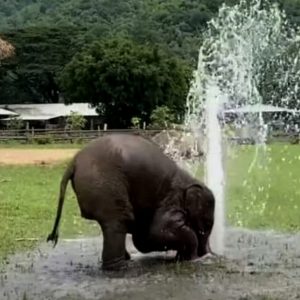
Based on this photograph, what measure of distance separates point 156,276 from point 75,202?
9.16m

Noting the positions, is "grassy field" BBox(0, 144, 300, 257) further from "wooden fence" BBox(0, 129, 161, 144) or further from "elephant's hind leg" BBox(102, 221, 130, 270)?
"wooden fence" BBox(0, 129, 161, 144)

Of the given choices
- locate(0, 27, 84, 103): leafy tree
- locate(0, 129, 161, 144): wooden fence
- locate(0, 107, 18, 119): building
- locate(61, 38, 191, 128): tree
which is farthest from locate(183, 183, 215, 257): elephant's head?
locate(0, 27, 84, 103): leafy tree

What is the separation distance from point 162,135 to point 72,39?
5905cm

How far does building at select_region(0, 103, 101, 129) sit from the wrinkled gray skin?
2404 inches

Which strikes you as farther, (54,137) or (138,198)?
(54,137)

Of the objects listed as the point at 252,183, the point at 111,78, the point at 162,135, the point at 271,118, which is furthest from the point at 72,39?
the point at 252,183

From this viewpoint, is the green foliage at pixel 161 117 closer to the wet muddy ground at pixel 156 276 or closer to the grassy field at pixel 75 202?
the grassy field at pixel 75 202

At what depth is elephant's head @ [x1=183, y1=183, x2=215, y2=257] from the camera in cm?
869

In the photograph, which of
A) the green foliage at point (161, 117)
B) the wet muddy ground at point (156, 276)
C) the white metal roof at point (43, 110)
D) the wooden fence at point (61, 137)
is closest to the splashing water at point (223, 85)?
the wet muddy ground at point (156, 276)

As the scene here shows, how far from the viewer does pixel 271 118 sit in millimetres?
53469

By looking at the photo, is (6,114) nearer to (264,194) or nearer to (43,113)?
(43,113)

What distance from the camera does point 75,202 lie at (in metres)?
17.1

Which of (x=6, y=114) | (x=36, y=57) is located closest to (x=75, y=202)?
(x=6, y=114)

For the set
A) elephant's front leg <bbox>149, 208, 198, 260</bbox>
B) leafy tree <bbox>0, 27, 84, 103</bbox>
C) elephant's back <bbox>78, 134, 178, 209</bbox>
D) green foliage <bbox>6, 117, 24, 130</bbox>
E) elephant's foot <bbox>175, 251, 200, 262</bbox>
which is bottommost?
green foliage <bbox>6, 117, 24, 130</bbox>
